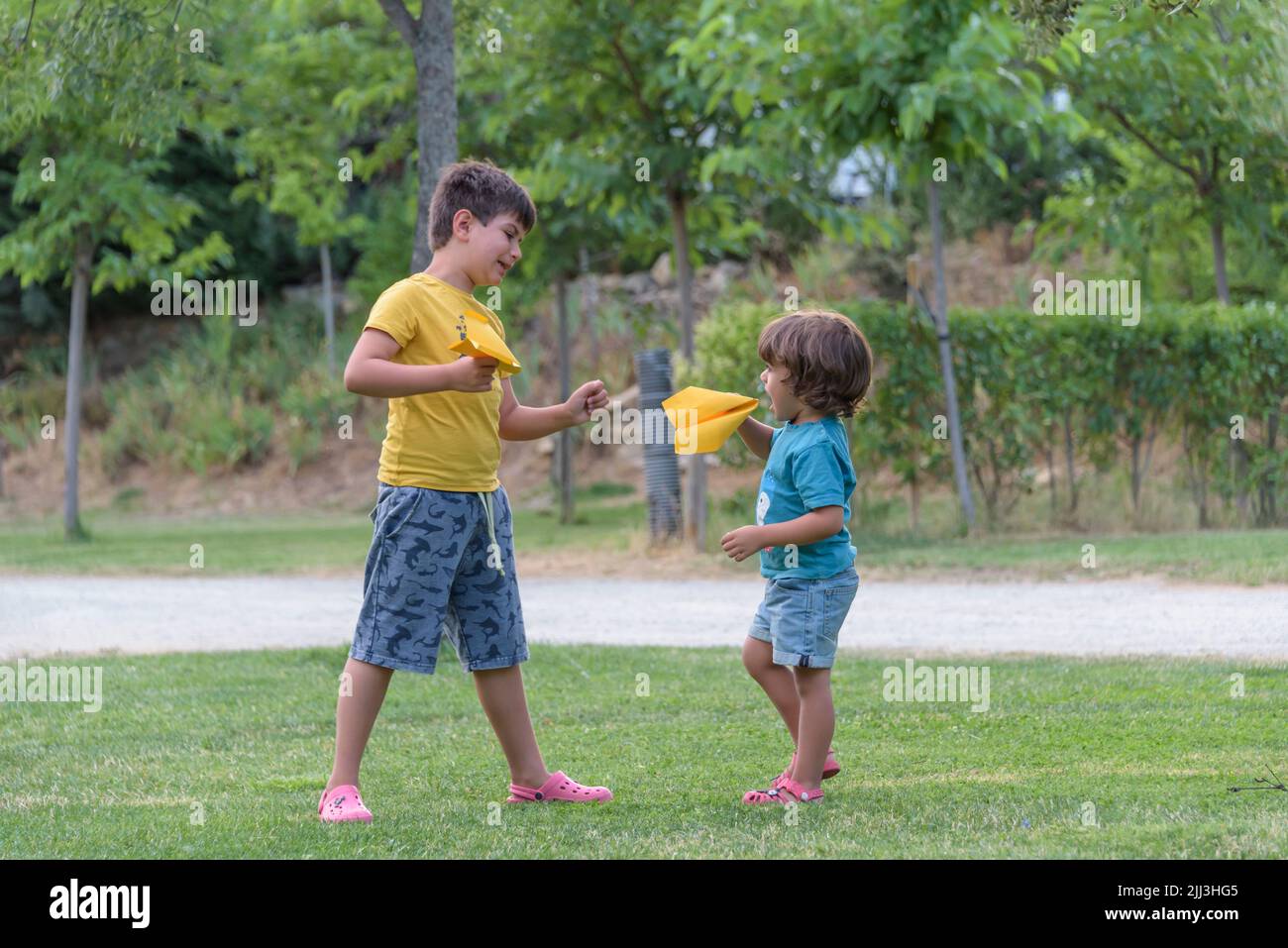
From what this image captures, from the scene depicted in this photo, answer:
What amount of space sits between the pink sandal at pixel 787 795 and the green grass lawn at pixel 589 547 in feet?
19.9

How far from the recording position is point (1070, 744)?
503 cm

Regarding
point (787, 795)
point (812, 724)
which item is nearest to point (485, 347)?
point (812, 724)

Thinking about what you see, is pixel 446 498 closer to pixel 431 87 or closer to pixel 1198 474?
pixel 431 87

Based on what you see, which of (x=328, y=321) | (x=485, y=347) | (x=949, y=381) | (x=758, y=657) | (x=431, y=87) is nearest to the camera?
(x=485, y=347)

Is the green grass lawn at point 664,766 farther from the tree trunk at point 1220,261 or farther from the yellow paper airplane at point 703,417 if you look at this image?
the tree trunk at point 1220,261

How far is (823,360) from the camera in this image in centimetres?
427

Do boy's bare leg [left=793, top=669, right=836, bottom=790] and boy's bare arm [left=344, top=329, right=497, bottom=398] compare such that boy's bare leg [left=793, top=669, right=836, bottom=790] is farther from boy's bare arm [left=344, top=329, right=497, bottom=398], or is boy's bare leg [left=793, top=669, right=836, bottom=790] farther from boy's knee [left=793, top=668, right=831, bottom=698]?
boy's bare arm [left=344, top=329, right=497, bottom=398]

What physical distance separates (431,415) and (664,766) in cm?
145

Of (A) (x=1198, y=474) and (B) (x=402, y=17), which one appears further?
(A) (x=1198, y=474)

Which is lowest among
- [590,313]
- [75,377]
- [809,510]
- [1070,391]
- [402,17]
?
[809,510]

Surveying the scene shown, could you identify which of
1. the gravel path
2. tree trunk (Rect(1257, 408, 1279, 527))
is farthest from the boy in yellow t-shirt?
tree trunk (Rect(1257, 408, 1279, 527))

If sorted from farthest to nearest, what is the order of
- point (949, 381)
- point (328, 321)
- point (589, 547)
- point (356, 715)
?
1. point (328, 321)
2. point (589, 547)
3. point (949, 381)
4. point (356, 715)
